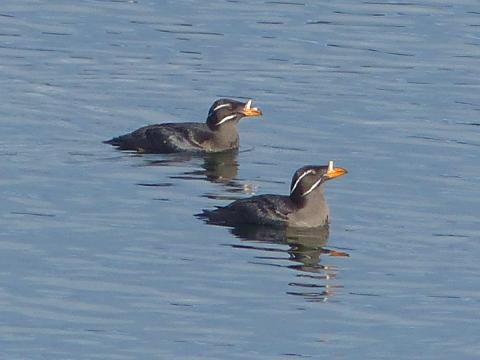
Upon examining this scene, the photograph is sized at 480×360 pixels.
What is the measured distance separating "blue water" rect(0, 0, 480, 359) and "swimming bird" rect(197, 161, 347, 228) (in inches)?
13.6

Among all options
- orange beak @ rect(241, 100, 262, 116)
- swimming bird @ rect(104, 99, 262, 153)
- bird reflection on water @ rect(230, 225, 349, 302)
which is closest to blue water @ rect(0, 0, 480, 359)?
bird reflection on water @ rect(230, 225, 349, 302)

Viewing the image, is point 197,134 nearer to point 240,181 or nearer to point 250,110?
point 250,110

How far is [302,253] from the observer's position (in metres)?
28.9

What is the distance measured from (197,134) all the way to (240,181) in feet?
9.04

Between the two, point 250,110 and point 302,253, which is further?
point 250,110

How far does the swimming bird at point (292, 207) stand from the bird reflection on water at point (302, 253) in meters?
0.12

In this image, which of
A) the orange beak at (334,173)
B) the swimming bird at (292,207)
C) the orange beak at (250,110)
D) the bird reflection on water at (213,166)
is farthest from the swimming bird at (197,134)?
the orange beak at (334,173)

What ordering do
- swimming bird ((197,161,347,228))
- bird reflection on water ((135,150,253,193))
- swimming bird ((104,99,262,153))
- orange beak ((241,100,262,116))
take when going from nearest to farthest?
swimming bird ((197,161,347,228)) < bird reflection on water ((135,150,253,193)) < swimming bird ((104,99,262,153)) < orange beak ((241,100,262,116))

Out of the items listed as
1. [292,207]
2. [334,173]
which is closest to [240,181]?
[292,207]

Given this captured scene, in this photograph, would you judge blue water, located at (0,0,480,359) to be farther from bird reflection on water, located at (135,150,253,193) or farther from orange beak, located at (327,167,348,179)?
orange beak, located at (327,167,348,179)

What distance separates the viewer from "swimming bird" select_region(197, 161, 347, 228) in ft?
99.1

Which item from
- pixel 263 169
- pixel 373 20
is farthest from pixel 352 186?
pixel 373 20

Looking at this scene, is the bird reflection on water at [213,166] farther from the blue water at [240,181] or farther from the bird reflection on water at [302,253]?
the bird reflection on water at [302,253]

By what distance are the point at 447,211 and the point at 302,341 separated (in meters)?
7.16
